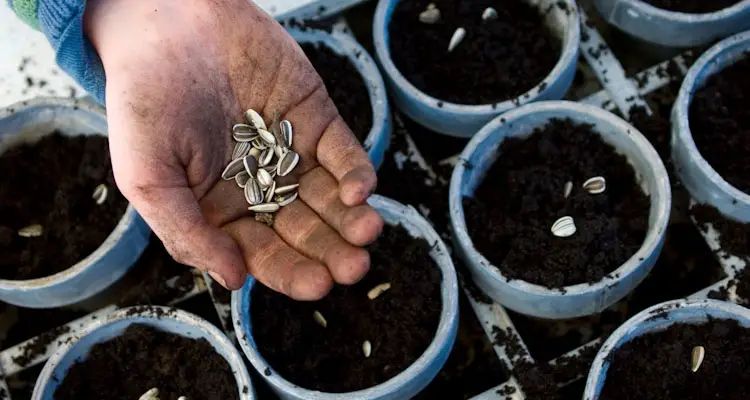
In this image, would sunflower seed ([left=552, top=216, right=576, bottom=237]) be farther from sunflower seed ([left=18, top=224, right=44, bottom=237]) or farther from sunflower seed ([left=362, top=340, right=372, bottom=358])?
sunflower seed ([left=18, top=224, right=44, bottom=237])

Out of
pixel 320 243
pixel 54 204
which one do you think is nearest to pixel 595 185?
pixel 320 243

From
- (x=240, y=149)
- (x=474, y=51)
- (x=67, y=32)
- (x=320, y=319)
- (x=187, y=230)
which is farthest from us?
(x=474, y=51)

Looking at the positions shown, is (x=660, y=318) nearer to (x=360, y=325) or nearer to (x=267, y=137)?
(x=360, y=325)

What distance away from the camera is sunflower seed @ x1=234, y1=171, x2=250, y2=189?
4.88 feet

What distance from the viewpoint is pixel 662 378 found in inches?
59.1

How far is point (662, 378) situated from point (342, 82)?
2.90ft

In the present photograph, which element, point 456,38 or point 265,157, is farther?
point 456,38

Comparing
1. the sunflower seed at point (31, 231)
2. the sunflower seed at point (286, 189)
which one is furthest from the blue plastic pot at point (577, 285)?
the sunflower seed at point (31, 231)

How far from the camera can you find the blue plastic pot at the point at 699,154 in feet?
5.30

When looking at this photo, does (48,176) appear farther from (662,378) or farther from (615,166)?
(662,378)

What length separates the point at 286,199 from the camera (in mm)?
1453

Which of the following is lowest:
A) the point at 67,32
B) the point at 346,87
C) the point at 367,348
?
the point at 367,348

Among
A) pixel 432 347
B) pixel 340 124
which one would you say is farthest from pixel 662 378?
pixel 340 124

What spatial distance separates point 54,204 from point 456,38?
3.14 ft
